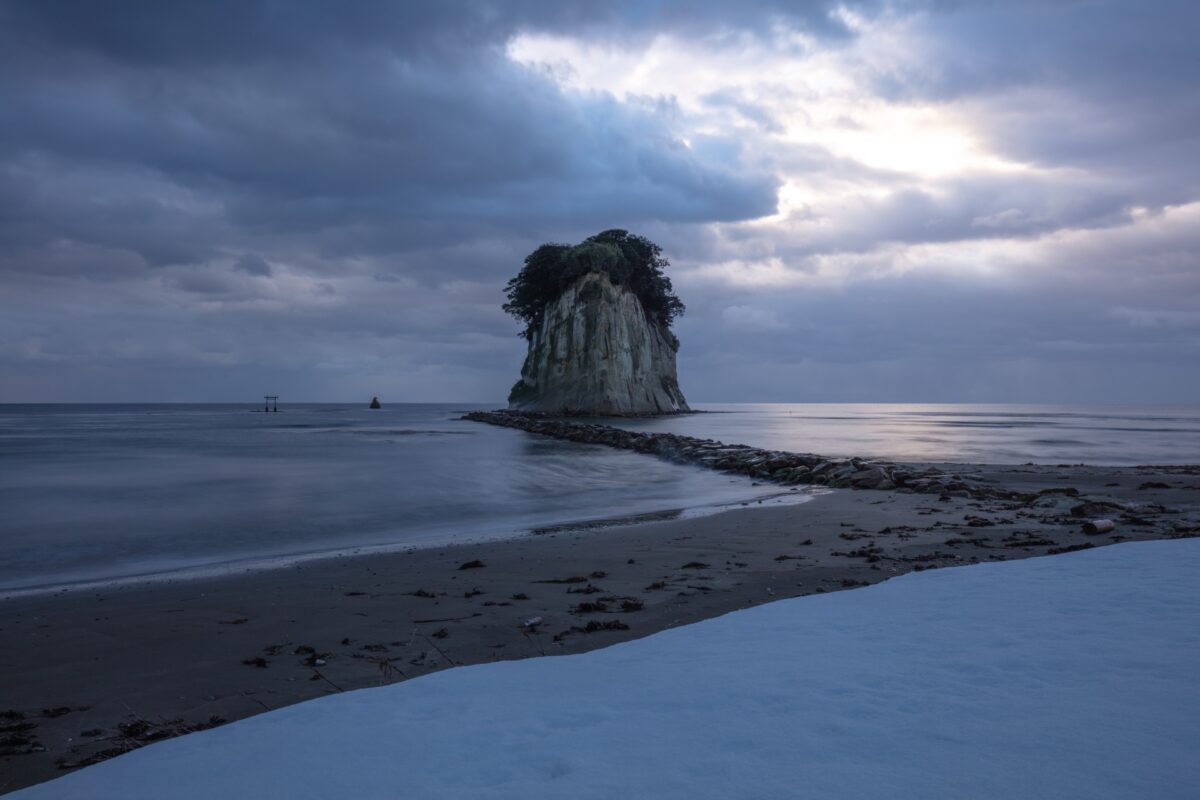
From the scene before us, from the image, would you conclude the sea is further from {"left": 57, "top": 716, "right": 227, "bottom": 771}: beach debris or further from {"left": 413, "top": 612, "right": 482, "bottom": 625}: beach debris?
{"left": 57, "top": 716, "right": 227, "bottom": 771}: beach debris

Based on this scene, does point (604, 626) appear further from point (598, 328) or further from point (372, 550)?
point (598, 328)

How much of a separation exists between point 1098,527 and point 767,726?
7903 millimetres

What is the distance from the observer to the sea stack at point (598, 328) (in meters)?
60.1

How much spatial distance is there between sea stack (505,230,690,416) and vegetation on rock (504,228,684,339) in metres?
0.09

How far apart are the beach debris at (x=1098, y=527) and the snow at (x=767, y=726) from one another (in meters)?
4.92

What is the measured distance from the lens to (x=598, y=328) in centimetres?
5912

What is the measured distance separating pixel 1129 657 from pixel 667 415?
210ft

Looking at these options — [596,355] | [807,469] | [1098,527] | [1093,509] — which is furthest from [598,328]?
[1098,527]

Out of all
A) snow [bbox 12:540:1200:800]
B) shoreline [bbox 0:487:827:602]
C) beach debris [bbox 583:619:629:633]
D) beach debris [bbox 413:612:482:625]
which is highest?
snow [bbox 12:540:1200:800]

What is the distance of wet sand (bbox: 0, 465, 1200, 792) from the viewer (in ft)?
12.6

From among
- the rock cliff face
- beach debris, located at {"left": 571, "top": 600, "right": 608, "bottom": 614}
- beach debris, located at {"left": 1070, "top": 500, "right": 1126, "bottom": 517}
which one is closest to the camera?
beach debris, located at {"left": 571, "top": 600, "right": 608, "bottom": 614}

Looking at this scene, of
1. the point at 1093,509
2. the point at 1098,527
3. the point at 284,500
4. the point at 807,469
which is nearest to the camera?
the point at 1098,527

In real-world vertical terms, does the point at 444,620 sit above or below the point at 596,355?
below

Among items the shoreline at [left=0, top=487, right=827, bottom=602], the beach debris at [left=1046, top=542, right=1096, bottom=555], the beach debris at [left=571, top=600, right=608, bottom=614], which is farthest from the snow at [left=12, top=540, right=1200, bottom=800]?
the shoreline at [left=0, top=487, right=827, bottom=602]
